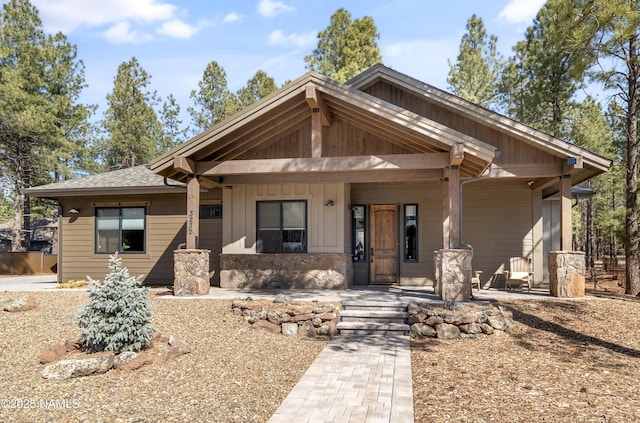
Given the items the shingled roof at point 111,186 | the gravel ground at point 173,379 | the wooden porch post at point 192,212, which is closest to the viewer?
the gravel ground at point 173,379

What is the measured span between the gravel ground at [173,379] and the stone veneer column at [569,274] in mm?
5548

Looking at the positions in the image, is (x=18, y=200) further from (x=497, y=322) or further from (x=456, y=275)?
(x=497, y=322)

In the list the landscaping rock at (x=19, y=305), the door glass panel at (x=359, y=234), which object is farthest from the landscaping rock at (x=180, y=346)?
the door glass panel at (x=359, y=234)

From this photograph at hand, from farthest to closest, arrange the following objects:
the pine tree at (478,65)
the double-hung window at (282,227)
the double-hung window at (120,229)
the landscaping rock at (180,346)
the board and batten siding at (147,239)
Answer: the pine tree at (478,65) → the double-hung window at (120,229) → the board and batten siding at (147,239) → the double-hung window at (282,227) → the landscaping rock at (180,346)

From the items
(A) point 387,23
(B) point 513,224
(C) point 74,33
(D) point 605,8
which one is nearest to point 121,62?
(C) point 74,33

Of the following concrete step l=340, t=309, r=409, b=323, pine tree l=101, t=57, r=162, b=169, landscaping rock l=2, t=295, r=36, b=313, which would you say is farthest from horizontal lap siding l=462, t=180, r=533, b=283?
pine tree l=101, t=57, r=162, b=169

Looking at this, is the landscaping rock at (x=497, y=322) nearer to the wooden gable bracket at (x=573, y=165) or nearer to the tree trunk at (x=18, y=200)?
the wooden gable bracket at (x=573, y=165)

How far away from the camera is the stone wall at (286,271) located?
10.7m

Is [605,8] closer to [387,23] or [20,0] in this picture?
[387,23]

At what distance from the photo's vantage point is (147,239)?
42.3ft

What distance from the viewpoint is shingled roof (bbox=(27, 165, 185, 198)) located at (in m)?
12.3

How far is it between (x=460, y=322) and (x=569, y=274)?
3527mm

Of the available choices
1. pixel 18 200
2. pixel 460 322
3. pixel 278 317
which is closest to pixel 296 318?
pixel 278 317

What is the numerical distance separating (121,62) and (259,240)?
70.9 feet
